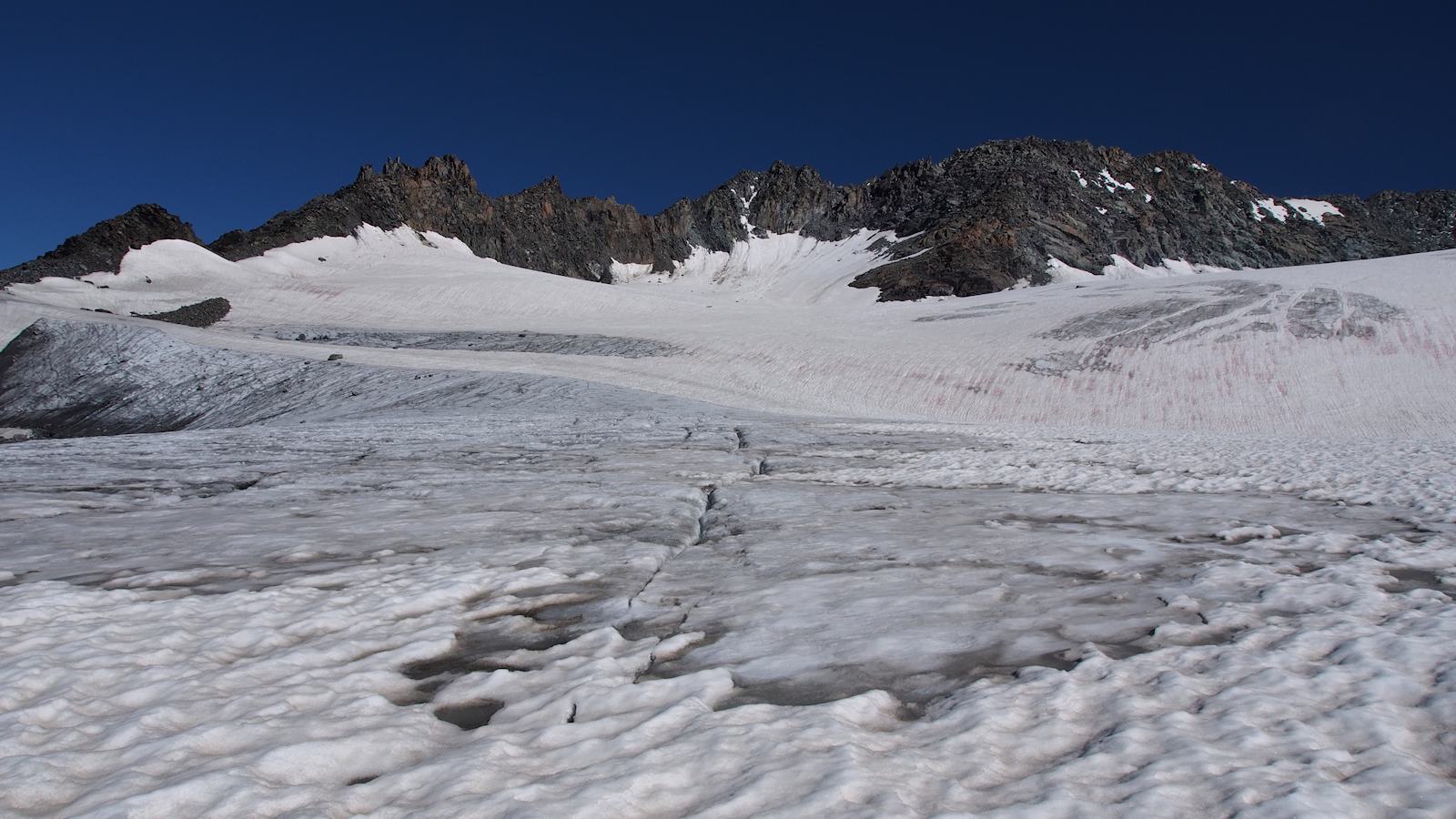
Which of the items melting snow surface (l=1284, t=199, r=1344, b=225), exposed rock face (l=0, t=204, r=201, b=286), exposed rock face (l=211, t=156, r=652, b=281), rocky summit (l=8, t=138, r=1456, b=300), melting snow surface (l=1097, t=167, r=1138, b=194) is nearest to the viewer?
exposed rock face (l=0, t=204, r=201, b=286)

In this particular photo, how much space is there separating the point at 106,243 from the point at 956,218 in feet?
261

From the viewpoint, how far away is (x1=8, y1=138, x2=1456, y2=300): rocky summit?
84.1 metres

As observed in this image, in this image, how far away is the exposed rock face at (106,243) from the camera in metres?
49.0

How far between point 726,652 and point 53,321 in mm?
40365

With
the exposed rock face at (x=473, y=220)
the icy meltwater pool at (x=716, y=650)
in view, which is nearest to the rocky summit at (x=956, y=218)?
the exposed rock face at (x=473, y=220)

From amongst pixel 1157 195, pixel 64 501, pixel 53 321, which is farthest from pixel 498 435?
pixel 1157 195

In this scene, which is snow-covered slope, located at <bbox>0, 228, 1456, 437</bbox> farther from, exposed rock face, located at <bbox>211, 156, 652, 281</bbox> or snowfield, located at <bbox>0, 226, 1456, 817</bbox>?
exposed rock face, located at <bbox>211, 156, 652, 281</bbox>

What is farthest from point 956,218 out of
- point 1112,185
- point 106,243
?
point 106,243

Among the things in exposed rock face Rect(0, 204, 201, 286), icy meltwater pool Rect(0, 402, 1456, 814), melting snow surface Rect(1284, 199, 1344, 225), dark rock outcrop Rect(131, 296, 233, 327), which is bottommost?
icy meltwater pool Rect(0, 402, 1456, 814)

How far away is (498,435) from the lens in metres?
15.1

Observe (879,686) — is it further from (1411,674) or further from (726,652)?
(1411,674)

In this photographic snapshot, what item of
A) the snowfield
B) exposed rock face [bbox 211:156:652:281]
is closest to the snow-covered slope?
the snowfield

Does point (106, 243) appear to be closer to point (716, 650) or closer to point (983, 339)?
point (983, 339)

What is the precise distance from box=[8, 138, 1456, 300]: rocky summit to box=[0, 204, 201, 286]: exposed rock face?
6.09 meters
